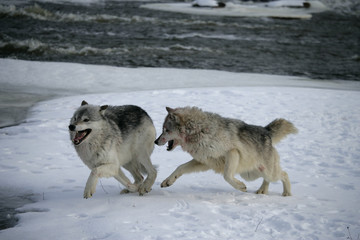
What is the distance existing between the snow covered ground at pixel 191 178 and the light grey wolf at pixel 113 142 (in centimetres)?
33

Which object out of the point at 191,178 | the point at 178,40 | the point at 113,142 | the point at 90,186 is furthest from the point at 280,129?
the point at 178,40

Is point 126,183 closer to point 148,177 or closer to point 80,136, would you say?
point 148,177

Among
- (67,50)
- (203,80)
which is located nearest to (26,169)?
(203,80)

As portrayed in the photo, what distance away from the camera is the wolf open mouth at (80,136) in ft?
19.3

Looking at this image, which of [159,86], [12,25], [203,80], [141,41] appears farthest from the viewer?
[12,25]

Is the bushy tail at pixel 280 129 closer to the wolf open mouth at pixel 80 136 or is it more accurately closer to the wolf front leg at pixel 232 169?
the wolf front leg at pixel 232 169

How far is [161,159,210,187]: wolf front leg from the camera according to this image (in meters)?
6.34

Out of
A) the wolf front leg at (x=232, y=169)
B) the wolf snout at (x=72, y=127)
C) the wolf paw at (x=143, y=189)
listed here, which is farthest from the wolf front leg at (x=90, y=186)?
the wolf front leg at (x=232, y=169)

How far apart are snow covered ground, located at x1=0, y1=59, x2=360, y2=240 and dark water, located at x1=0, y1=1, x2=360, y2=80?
188 inches

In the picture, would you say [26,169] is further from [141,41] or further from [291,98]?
[141,41]

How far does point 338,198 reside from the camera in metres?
6.44

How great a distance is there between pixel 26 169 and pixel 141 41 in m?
17.0

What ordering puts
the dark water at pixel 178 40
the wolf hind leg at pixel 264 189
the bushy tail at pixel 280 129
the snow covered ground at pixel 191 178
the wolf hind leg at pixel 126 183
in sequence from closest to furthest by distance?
the snow covered ground at pixel 191 178, the wolf hind leg at pixel 126 183, the wolf hind leg at pixel 264 189, the bushy tail at pixel 280 129, the dark water at pixel 178 40

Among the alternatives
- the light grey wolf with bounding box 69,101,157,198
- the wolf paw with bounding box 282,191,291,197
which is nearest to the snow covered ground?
the wolf paw with bounding box 282,191,291,197
